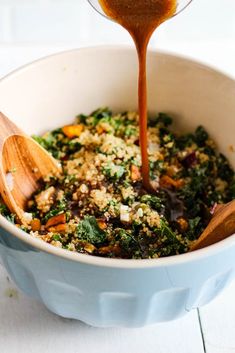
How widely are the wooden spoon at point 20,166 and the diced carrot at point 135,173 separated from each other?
16cm

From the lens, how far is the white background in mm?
1072

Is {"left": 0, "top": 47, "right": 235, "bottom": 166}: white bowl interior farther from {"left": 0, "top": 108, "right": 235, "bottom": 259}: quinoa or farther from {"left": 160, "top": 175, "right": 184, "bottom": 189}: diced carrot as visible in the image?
{"left": 160, "top": 175, "right": 184, "bottom": 189}: diced carrot

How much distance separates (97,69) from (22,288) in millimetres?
559

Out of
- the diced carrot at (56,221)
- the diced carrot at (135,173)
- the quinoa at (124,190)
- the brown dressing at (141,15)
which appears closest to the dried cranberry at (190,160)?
the quinoa at (124,190)

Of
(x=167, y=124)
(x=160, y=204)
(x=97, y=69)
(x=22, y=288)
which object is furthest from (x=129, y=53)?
(x=22, y=288)

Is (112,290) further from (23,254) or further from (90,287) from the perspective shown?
(23,254)

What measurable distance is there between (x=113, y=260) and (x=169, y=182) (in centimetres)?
43

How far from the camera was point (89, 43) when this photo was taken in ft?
6.30

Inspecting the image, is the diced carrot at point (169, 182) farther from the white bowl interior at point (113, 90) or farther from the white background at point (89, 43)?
the white background at point (89, 43)

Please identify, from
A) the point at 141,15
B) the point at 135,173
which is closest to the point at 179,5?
the point at 141,15

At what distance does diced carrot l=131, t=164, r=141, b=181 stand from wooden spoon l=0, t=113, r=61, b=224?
0.54ft

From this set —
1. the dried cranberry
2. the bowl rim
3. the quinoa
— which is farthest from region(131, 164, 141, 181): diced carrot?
the bowl rim

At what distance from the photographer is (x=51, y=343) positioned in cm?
107

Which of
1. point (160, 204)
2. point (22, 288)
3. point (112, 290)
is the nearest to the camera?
point (112, 290)
